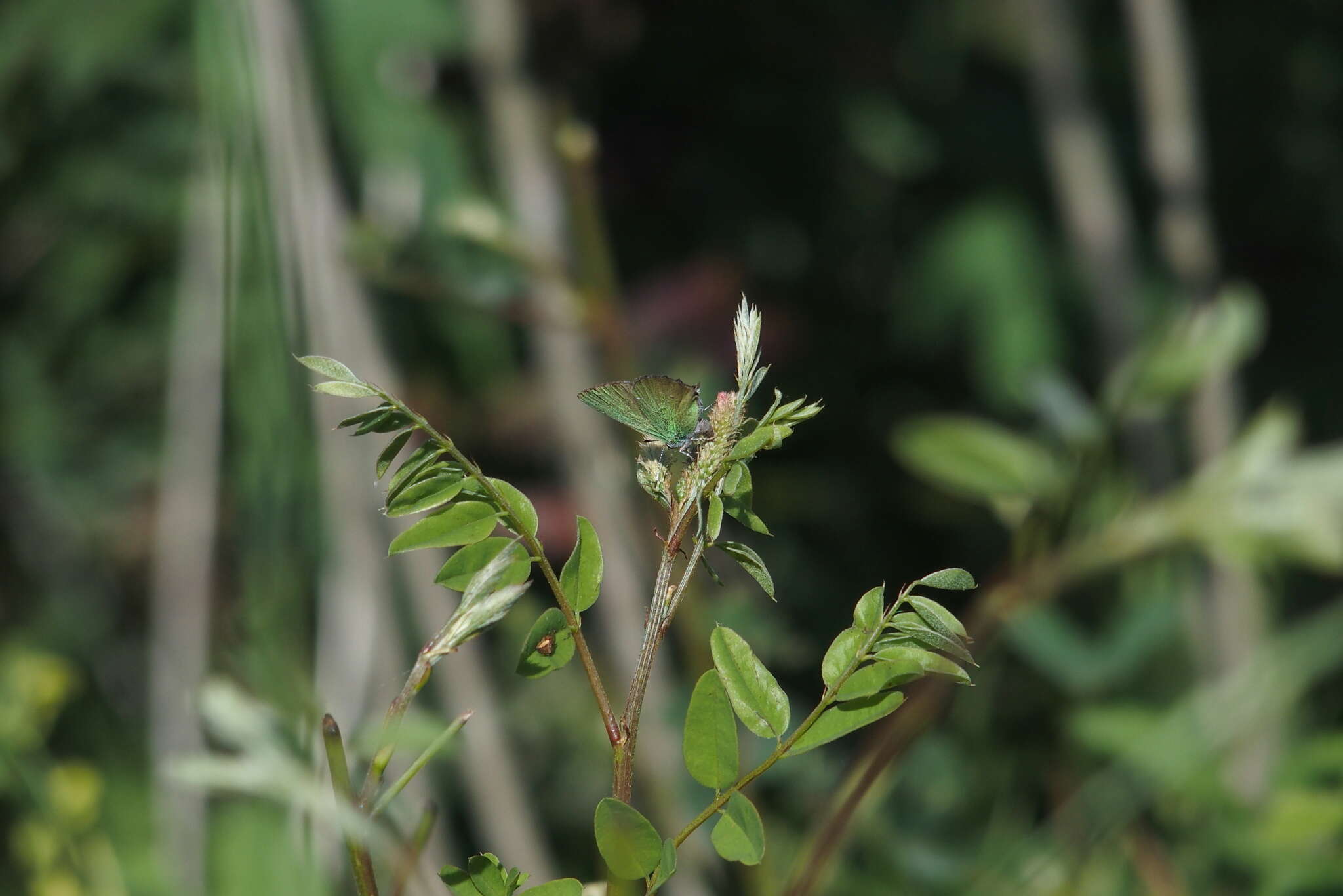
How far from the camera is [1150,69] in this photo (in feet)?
1.80

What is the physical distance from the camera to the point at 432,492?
13 cm

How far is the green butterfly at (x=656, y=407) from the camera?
5.0 inches

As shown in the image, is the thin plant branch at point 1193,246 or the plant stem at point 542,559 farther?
the thin plant branch at point 1193,246

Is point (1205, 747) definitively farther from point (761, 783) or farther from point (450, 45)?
point (450, 45)

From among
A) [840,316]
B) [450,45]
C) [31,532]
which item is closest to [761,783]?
[450,45]

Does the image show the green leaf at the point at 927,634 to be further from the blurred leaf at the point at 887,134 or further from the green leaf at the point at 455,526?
the blurred leaf at the point at 887,134

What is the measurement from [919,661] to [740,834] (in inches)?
1.3

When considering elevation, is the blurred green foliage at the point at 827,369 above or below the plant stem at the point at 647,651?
below

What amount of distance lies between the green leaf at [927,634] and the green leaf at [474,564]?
5cm

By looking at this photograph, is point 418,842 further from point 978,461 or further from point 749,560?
point 978,461

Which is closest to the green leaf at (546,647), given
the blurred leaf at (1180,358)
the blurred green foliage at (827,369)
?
the blurred green foliage at (827,369)

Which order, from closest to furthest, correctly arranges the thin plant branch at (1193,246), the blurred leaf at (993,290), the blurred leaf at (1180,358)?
the blurred leaf at (1180,358), the thin plant branch at (1193,246), the blurred leaf at (993,290)

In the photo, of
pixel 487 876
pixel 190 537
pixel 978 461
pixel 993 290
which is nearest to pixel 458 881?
pixel 487 876

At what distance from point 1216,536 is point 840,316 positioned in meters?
0.68
